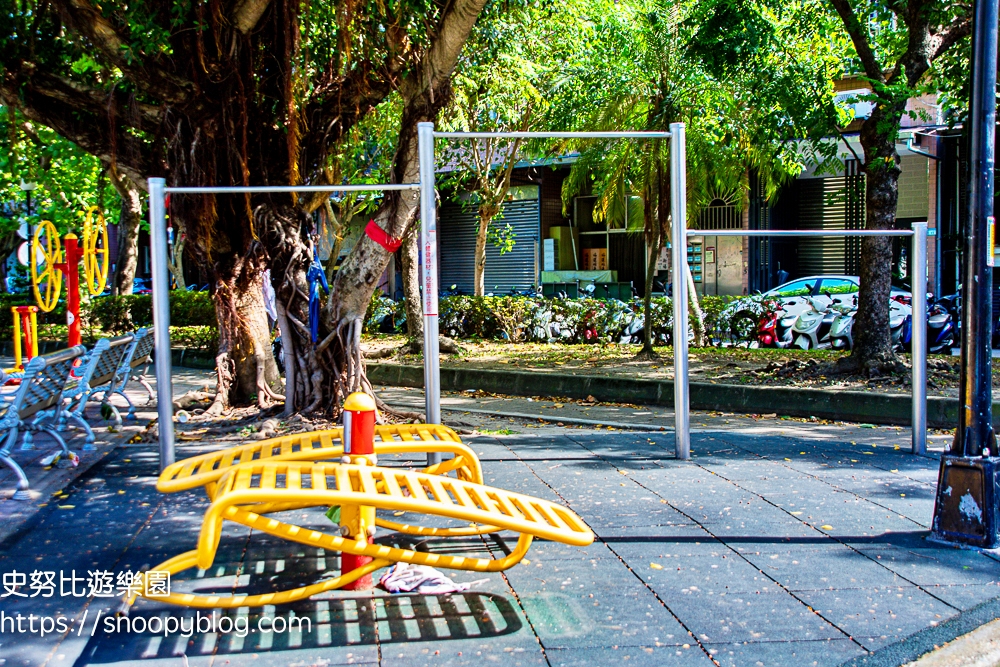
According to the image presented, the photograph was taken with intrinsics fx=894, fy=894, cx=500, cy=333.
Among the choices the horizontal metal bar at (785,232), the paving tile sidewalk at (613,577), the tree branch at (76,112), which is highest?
the tree branch at (76,112)

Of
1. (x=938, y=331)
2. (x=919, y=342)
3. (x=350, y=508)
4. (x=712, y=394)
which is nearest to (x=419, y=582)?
(x=350, y=508)

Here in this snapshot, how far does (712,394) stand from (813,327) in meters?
5.06

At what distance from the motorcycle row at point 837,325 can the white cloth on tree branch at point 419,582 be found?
35.9 ft

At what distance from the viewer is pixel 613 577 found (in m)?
4.44

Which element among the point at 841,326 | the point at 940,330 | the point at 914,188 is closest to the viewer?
the point at 940,330

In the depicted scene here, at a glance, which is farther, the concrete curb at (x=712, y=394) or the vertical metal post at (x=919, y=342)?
the concrete curb at (x=712, y=394)

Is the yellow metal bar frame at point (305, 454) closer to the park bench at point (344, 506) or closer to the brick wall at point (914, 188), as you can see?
the park bench at point (344, 506)

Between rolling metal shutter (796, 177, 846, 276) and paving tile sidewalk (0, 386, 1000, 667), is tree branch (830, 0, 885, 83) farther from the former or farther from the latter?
rolling metal shutter (796, 177, 846, 276)

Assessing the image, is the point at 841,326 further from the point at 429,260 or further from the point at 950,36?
the point at 429,260

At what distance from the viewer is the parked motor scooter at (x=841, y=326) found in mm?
14430

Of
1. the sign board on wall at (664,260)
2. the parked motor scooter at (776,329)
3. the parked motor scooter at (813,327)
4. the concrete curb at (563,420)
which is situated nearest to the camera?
the concrete curb at (563,420)

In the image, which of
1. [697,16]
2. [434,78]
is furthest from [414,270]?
[434,78]

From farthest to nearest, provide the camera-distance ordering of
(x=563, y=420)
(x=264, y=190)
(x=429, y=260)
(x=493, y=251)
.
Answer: (x=493, y=251) < (x=563, y=420) < (x=429, y=260) < (x=264, y=190)

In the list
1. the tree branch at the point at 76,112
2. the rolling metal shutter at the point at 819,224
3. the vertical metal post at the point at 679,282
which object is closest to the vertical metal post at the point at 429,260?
the vertical metal post at the point at 679,282
